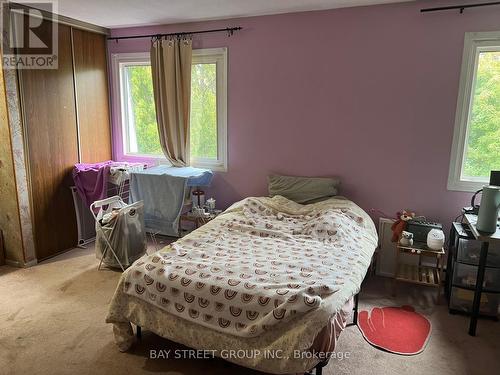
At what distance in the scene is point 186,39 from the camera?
3834 mm

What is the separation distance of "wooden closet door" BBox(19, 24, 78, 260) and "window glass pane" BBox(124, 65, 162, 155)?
2.30ft

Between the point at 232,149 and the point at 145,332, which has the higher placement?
the point at 232,149

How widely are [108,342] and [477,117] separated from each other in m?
3.36

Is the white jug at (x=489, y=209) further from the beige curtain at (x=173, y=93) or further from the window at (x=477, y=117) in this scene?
the beige curtain at (x=173, y=93)

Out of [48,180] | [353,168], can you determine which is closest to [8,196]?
[48,180]

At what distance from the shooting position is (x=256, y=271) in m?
2.13

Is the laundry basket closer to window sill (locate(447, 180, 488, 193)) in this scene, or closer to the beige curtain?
the beige curtain

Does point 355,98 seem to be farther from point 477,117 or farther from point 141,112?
point 141,112

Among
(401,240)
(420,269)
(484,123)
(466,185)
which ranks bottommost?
(420,269)

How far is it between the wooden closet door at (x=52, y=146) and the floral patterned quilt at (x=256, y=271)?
1.88 meters

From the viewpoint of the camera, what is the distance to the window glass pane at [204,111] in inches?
155

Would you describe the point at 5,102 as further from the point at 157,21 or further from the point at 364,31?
the point at 364,31

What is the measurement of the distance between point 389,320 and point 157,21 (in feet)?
11.9

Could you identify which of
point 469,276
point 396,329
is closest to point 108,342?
point 396,329
